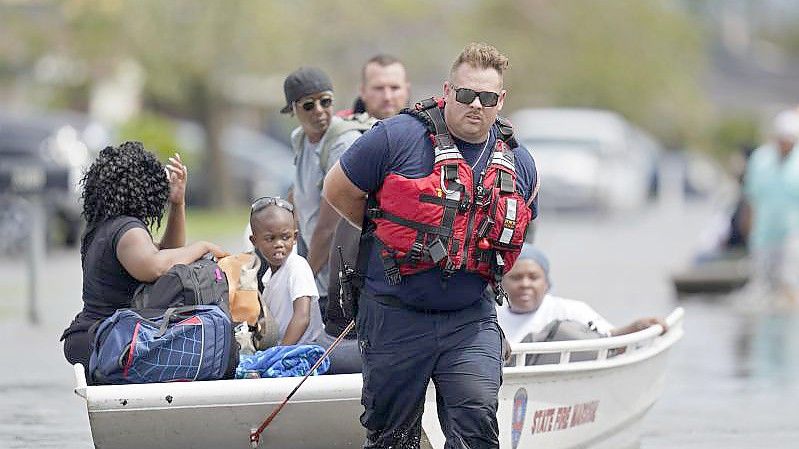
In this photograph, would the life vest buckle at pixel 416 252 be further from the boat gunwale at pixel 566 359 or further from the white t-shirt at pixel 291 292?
the white t-shirt at pixel 291 292

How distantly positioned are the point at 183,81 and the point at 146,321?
105 feet

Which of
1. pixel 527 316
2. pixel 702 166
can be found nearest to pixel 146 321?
pixel 527 316

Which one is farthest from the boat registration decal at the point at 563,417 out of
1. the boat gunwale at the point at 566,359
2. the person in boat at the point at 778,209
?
the person in boat at the point at 778,209

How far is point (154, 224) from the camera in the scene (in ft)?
29.6

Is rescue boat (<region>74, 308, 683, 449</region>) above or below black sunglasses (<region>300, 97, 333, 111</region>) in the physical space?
below

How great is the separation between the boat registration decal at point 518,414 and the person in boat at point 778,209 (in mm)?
11519

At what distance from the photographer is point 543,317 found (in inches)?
397

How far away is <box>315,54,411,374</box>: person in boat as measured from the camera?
865 cm

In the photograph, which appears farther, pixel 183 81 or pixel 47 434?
pixel 183 81

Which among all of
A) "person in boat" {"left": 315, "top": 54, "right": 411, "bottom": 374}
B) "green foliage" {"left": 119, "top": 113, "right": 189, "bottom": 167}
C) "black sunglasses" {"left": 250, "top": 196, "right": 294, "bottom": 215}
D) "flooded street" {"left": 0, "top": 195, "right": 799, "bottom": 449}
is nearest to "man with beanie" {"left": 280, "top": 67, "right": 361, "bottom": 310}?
"person in boat" {"left": 315, "top": 54, "right": 411, "bottom": 374}

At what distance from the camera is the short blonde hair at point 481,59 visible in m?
7.58

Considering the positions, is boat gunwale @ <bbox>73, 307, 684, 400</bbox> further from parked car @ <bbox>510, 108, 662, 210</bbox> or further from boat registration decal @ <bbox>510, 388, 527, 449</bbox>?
parked car @ <bbox>510, 108, 662, 210</bbox>

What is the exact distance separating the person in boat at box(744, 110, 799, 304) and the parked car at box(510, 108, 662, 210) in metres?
17.8

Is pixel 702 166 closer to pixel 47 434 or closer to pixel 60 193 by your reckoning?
pixel 60 193
